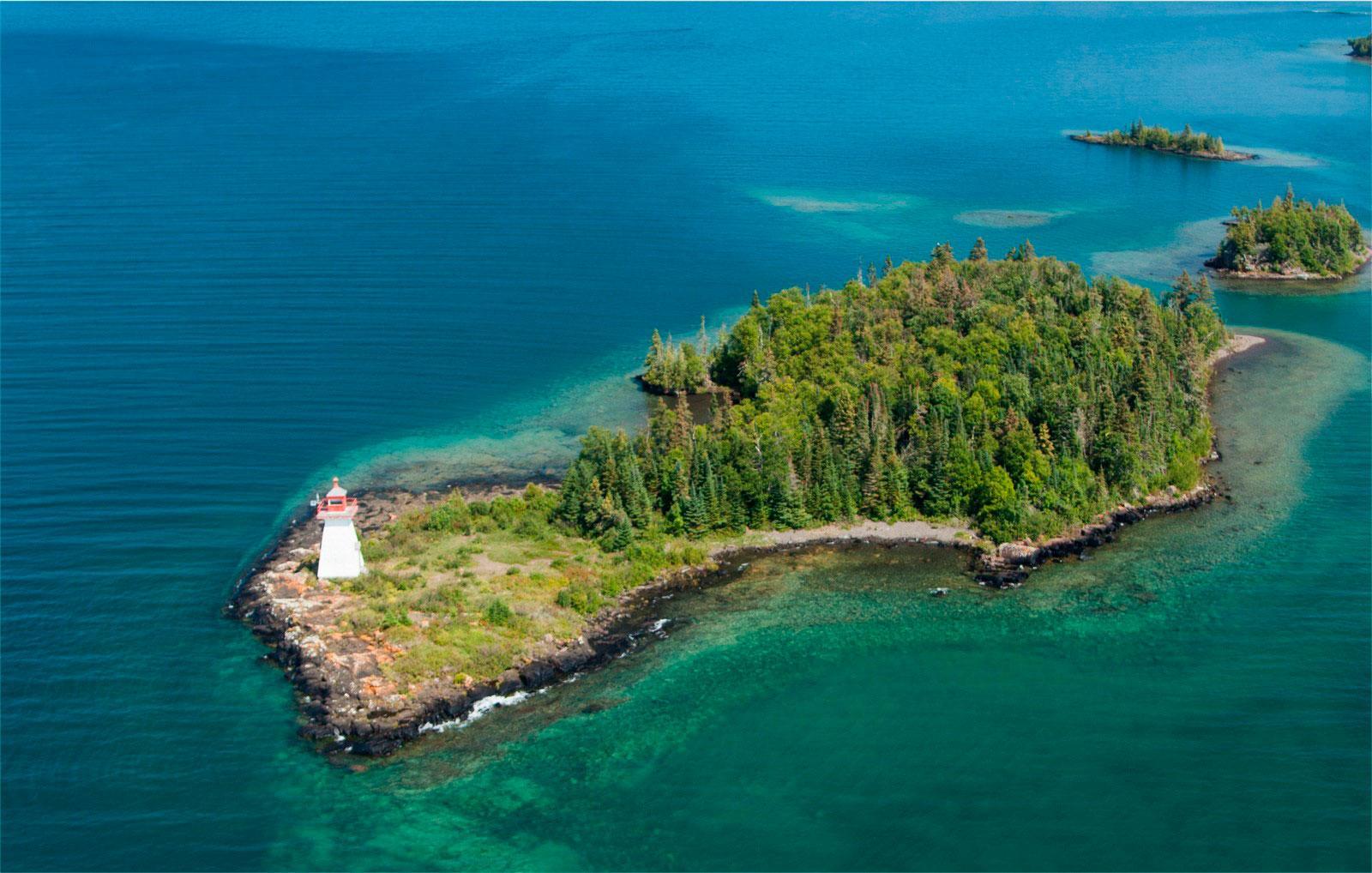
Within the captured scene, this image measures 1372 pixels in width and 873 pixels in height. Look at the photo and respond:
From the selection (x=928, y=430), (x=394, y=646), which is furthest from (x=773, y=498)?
(x=394, y=646)

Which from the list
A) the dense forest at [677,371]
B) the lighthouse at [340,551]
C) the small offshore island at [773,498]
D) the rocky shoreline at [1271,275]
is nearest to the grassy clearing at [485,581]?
the small offshore island at [773,498]

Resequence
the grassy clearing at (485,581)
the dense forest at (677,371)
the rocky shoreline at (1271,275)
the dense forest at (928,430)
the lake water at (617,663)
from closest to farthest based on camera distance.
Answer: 1. the lake water at (617,663)
2. the grassy clearing at (485,581)
3. the dense forest at (928,430)
4. the dense forest at (677,371)
5. the rocky shoreline at (1271,275)

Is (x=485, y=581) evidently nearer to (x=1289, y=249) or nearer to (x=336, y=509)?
(x=336, y=509)

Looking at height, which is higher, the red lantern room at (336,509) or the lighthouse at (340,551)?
the red lantern room at (336,509)

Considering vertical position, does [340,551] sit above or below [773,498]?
below

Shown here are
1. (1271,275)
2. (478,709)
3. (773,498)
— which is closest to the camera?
(478,709)

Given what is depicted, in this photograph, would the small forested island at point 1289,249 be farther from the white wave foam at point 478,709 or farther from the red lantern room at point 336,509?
the red lantern room at point 336,509
